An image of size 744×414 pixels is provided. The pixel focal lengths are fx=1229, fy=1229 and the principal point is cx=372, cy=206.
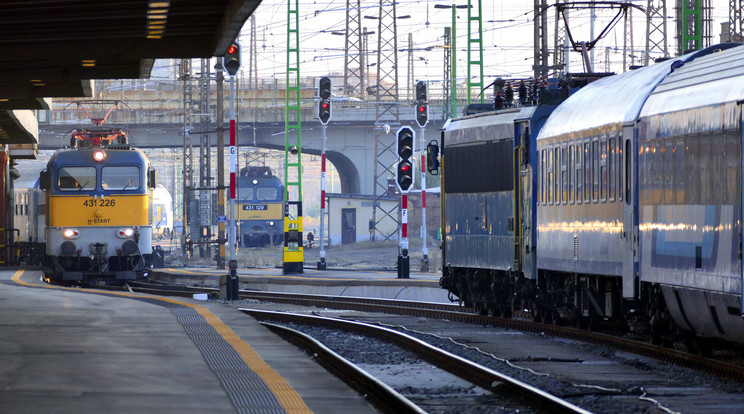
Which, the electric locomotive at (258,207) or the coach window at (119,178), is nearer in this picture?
the coach window at (119,178)

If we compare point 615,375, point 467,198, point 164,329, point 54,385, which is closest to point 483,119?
point 467,198

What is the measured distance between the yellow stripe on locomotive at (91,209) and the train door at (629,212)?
19.7 meters

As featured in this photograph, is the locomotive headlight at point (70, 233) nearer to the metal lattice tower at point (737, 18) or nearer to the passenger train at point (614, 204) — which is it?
the passenger train at point (614, 204)

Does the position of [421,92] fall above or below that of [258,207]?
above

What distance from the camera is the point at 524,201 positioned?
18.4 m

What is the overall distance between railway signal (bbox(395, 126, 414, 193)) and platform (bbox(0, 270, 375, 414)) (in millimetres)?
12220

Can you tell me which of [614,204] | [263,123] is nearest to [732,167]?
[614,204]

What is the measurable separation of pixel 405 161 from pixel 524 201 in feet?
46.3

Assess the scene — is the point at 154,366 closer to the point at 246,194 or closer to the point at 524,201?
the point at 524,201

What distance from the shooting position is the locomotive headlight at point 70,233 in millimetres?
31656

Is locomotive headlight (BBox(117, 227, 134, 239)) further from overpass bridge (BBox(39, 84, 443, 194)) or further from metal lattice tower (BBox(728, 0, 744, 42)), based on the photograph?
overpass bridge (BBox(39, 84, 443, 194))

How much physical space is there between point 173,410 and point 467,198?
38.3 ft

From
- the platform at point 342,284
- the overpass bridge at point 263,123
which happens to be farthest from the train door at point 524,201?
the overpass bridge at point 263,123

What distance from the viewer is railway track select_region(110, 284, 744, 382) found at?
12.0 meters
